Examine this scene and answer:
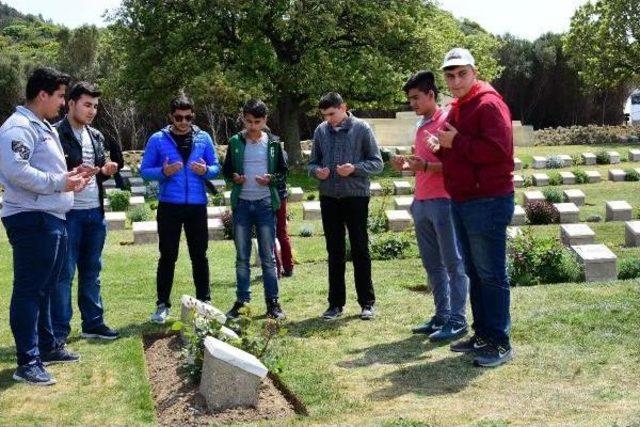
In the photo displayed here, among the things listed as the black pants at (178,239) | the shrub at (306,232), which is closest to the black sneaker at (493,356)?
the black pants at (178,239)

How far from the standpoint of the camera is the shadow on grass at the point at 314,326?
735 cm

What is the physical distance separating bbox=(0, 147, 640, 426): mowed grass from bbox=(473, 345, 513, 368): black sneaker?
0.07m

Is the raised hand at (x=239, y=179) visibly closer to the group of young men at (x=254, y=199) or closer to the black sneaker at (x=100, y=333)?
the group of young men at (x=254, y=199)

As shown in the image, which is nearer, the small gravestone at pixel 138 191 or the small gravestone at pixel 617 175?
the small gravestone at pixel 138 191

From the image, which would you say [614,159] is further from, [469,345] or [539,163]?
[469,345]

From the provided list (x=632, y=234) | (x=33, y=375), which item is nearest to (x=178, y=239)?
(x=33, y=375)

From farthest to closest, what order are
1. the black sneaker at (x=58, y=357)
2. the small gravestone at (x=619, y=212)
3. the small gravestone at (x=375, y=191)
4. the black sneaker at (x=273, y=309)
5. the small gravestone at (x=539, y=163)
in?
the small gravestone at (x=539, y=163) < the small gravestone at (x=375, y=191) < the small gravestone at (x=619, y=212) < the black sneaker at (x=273, y=309) < the black sneaker at (x=58, y=357)

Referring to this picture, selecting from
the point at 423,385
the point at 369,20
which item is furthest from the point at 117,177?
the point at 369,20

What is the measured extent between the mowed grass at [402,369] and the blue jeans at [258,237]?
0.44m

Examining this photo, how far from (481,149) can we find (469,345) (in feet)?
4.99

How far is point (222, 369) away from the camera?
211 inches

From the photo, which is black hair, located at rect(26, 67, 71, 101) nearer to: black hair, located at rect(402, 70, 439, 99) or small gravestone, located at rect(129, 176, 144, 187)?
black hair, located at rect(402, 70, 439, 99)

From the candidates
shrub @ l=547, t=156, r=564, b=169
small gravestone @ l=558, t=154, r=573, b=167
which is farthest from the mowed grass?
small gravestone @ l=558, t=154, r=573, b=167

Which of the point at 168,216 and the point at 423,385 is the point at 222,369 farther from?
the point at 168,216
